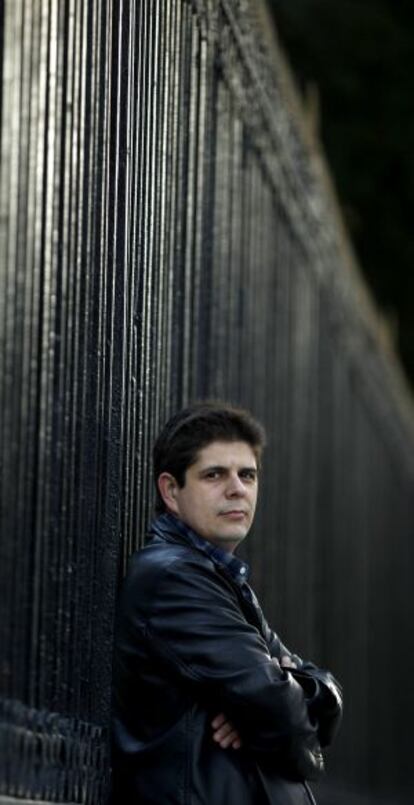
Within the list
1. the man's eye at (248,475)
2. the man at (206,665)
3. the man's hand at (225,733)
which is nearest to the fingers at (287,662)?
the man at (206,665)

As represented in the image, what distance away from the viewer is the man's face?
24.4 ft

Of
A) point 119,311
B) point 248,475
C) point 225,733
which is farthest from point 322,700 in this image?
point 119,311

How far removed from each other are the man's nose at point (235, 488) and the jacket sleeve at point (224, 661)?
0.29 m

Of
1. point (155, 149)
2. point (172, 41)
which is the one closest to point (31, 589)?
point (155, 149)

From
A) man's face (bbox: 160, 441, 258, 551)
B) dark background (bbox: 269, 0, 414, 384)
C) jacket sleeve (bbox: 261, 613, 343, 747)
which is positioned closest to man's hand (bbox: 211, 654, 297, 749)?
jacket sleeve (bbox: 261, 613, 343, 747)

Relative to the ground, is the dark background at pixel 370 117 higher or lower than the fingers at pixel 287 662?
higher

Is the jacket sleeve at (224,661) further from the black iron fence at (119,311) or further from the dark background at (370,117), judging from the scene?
the dark background at (370,117)

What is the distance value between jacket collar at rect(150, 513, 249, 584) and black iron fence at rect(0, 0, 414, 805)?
21 centimetres

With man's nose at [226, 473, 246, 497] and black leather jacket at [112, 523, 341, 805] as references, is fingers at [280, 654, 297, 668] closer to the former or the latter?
black leather jacket at [112, 523, 341, 805]

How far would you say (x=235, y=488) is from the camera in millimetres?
7426

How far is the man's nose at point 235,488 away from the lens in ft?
24.3

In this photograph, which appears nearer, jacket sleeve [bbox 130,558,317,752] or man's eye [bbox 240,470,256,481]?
jacket sleeve [bbox 130,558,317,752]

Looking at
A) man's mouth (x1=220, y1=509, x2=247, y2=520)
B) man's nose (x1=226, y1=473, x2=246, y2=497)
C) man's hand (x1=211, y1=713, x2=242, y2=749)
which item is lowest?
man's hand (x1=211, y1=713, x2=242, y2=749)

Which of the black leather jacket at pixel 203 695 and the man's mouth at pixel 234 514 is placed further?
the man's mouth at pixel 234 514
